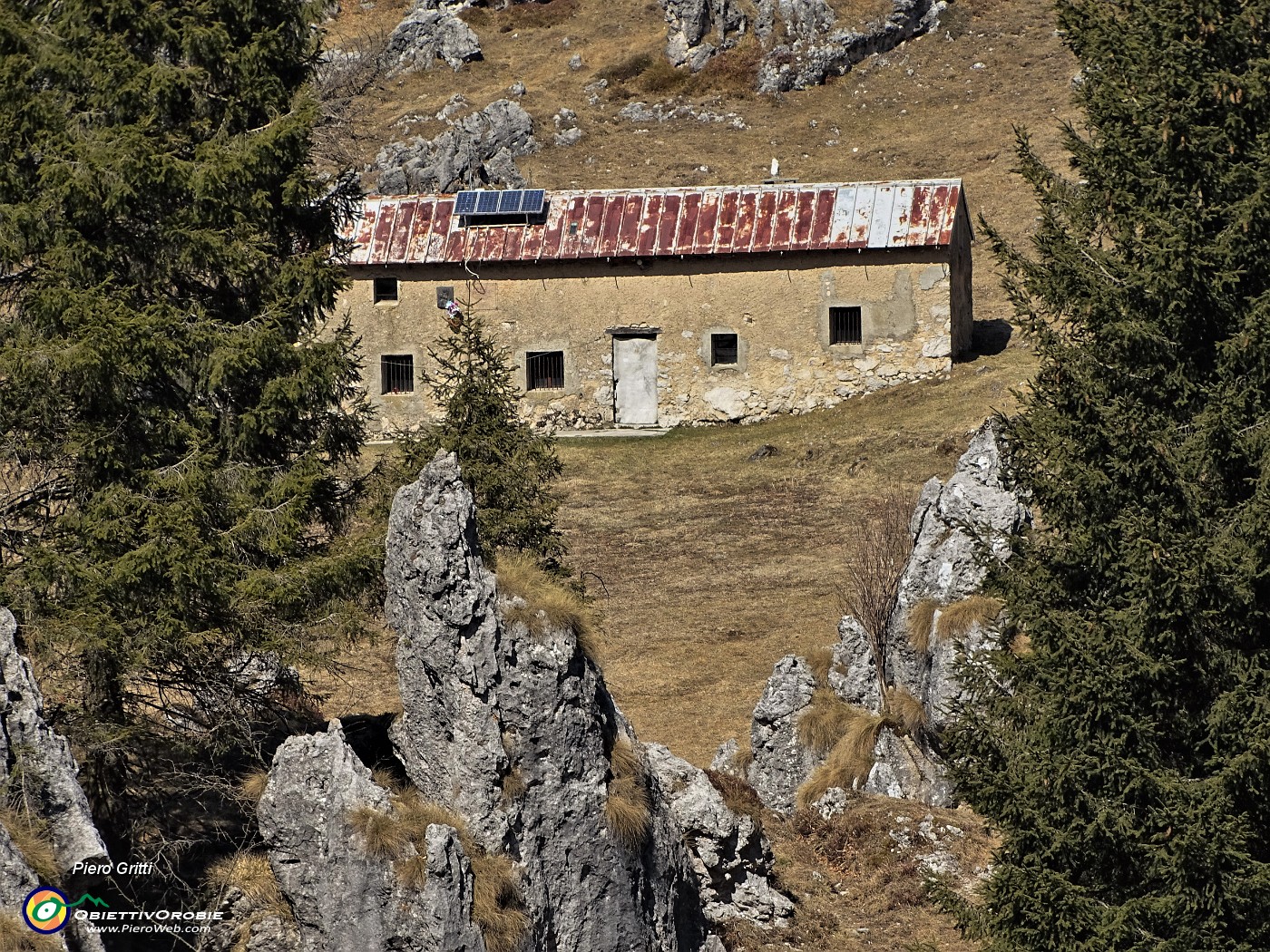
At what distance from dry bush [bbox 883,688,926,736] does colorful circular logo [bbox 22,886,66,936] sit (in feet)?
32.4

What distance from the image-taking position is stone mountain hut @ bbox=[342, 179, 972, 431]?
3338 cm

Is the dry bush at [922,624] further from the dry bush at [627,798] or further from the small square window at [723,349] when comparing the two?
the small square window at [723,349]

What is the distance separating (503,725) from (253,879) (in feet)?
7.22

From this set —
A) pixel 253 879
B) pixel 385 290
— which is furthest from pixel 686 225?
pixel 253 879

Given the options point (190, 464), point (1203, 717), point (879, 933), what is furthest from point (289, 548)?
point (1203, 717)

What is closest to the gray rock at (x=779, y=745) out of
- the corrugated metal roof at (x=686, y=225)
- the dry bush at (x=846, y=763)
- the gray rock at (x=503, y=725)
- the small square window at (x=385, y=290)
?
the dry bush at (x=846, y=763)

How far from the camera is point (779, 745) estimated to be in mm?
17984

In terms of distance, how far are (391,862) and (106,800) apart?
2694 mm

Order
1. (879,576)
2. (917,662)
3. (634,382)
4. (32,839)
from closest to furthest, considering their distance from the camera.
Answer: (32,839) < (917,662) < (879,576) < (634,382)

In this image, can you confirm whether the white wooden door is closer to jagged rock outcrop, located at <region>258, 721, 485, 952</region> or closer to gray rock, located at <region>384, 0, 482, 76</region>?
jagged rock outcrop, located at <region>258, 721, 485, 952</region>

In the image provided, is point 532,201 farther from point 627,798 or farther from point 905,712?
point 627,798

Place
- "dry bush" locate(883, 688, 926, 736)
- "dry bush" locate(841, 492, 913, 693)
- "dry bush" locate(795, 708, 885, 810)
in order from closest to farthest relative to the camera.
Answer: "dry bush" locate(795, 708, 885, 810) → "dry bush" locate(883, 688, 926, 736) → "dry bush" locate(841, 492, 913, 693)

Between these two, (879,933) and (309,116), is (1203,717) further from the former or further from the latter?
(309,116)

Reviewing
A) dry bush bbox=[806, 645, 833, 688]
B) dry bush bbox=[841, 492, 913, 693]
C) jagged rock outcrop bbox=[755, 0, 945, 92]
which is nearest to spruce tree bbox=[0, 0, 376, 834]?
dry bush bbox=[806, 645, 833, 688]
